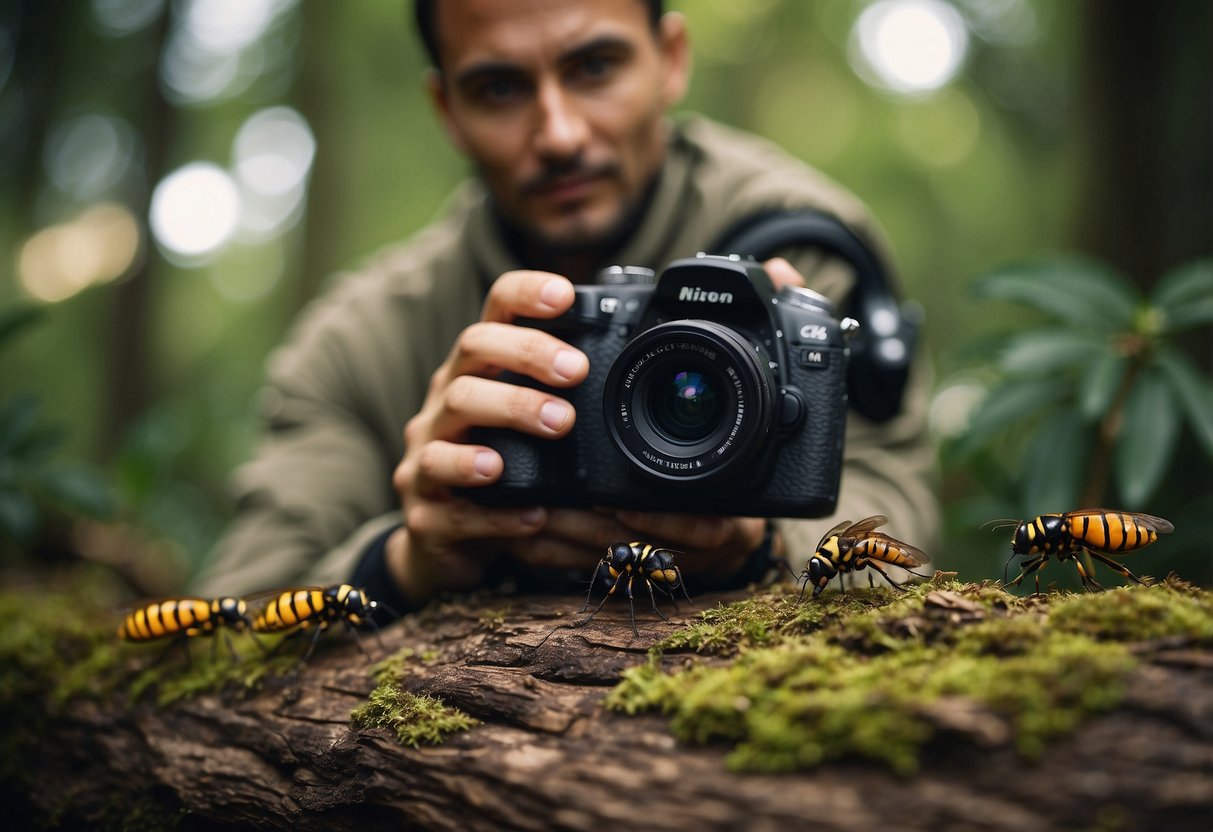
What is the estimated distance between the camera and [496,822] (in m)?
1.56

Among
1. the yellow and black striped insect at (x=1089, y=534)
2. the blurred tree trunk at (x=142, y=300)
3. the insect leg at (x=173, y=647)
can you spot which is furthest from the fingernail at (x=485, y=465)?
the blurred tree trunk at (x=142, y=300)

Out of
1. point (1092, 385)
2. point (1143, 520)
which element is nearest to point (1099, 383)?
point (1092, 385)

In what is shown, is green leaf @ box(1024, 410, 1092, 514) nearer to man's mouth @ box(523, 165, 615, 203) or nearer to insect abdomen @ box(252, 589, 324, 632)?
man's mouth @ box(523, 165, 615, 203)

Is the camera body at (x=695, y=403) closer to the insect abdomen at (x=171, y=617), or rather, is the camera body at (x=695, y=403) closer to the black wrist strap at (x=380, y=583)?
the black wrist strap at (x=380, y=583)

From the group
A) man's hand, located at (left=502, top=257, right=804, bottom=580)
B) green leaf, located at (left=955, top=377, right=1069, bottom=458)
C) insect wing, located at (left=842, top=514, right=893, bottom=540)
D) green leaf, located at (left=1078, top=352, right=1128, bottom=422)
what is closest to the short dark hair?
man's hand, located at (left=502, top=257, right=804, bottom=580)

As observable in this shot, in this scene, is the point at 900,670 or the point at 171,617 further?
the point at 171,617

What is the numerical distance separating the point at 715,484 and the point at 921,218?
11.0 meters

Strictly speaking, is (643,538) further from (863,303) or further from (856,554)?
(863,303)

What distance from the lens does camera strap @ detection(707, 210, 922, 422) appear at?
9.72 ft

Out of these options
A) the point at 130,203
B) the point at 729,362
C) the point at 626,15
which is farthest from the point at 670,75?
the point at 130,203

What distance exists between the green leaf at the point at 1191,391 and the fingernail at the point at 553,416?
2.33 metres

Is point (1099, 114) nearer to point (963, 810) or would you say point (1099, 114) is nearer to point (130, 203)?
point (963, 810)

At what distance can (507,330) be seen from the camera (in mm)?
2184

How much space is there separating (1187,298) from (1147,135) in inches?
87.4
